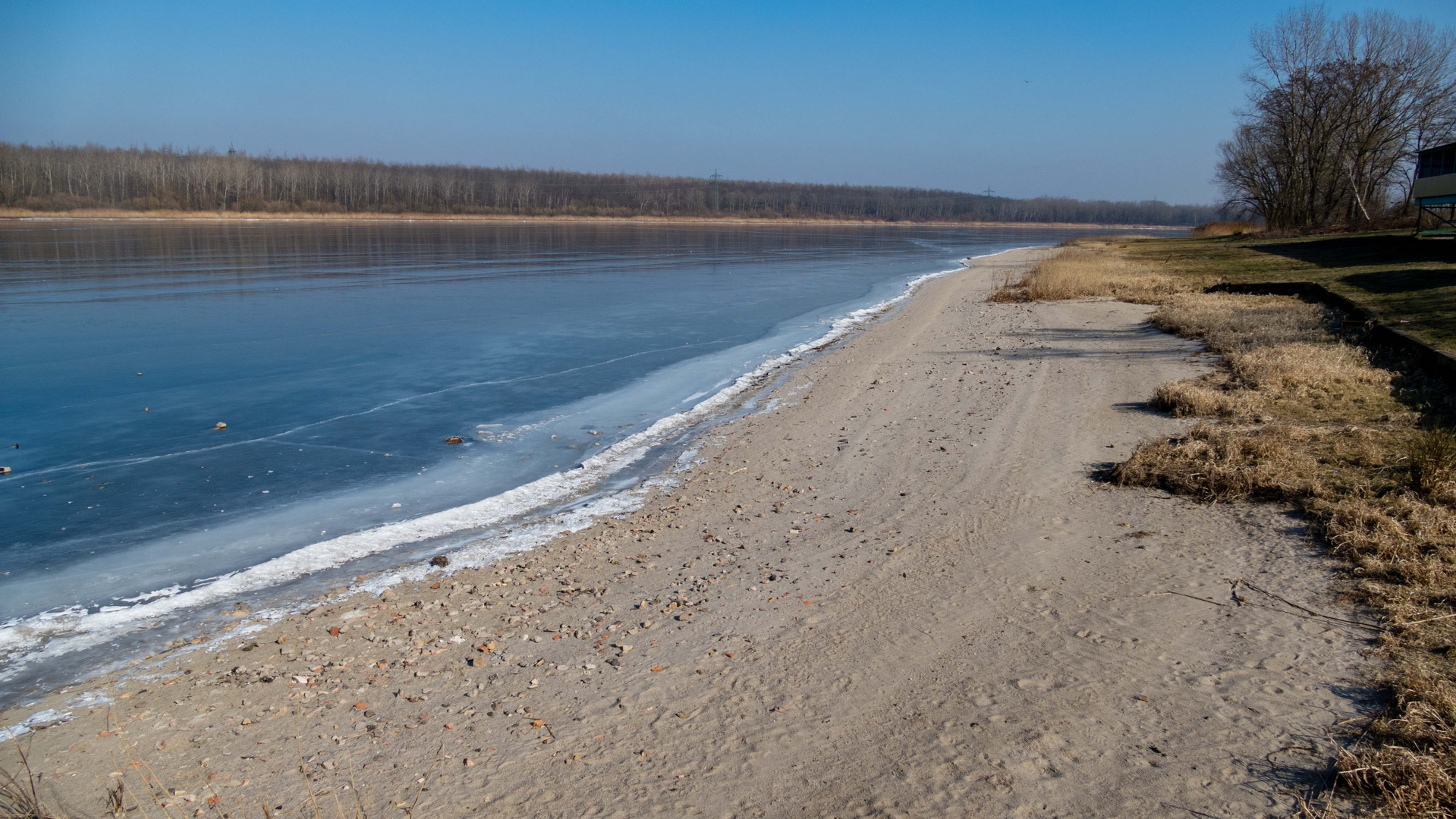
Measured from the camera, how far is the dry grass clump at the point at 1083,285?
81.3 feet

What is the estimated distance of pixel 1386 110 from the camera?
44.1 meters

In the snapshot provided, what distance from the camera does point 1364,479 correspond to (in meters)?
7.06

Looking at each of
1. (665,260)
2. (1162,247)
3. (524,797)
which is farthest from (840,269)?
(524,797)

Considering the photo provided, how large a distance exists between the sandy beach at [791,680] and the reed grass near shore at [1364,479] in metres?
0.24

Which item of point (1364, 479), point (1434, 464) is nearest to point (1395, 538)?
point (1434, 464)

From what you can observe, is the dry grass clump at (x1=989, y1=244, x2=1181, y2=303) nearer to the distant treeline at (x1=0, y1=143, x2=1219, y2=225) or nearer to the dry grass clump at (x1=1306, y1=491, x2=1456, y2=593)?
the dry grass clump at (x1=1306, y1=491, x2=1456, y2=593)

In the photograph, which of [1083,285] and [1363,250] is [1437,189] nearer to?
[1363,250]

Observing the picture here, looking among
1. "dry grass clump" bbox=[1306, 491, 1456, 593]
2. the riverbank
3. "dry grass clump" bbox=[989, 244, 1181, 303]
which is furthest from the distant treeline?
"dry grass clump" bbox=[1306, 491, 1456, 593]

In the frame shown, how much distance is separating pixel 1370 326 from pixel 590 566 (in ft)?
45.1

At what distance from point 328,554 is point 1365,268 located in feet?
84.9

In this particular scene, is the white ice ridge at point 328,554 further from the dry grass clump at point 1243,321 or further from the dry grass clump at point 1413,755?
the dry grass clump at point 1243,321

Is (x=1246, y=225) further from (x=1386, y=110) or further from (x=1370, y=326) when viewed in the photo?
(x=1370, y=326)

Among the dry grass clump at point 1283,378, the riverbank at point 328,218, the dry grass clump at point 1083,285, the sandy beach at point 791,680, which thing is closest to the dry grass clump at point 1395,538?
the sandy beach at point 791,680

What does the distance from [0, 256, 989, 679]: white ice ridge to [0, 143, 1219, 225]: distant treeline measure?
108726mm
